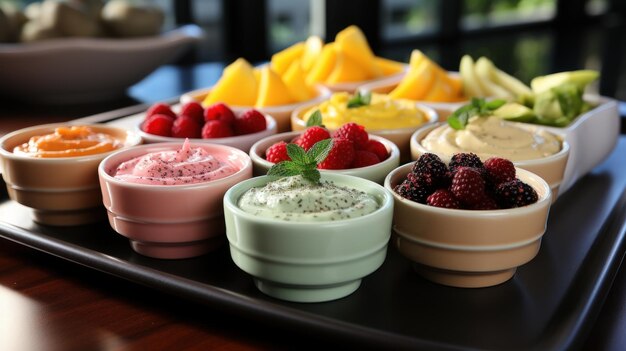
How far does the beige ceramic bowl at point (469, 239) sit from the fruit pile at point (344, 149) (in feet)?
0.79

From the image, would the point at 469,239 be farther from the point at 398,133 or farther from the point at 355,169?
the point at 398,133

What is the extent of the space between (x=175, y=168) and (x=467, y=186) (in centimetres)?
58

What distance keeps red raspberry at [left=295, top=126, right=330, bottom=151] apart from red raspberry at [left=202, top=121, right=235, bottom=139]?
10.8 inches

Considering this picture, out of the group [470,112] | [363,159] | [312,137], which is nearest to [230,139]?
[312,137]

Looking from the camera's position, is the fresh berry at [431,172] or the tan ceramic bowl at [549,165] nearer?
the fresh berry at [431,172]

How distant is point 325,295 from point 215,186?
32 cm

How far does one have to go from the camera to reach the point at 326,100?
2199 millimetres

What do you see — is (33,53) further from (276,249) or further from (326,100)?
(276,249)

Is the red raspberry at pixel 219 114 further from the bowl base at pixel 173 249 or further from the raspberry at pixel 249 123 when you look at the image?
the bowl base at pixel 173 249

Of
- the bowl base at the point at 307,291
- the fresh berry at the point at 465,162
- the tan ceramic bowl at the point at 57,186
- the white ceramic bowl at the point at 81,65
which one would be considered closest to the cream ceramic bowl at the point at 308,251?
the bowl base at the point at 307,291

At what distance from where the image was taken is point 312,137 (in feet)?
5.16

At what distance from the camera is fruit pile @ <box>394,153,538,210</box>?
4.19 feet

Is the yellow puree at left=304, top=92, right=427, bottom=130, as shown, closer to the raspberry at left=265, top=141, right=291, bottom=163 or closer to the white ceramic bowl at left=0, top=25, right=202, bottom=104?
the raspberry at left=265, top=141, right=291, bottom=163

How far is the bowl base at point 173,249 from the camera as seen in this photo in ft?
4.63
